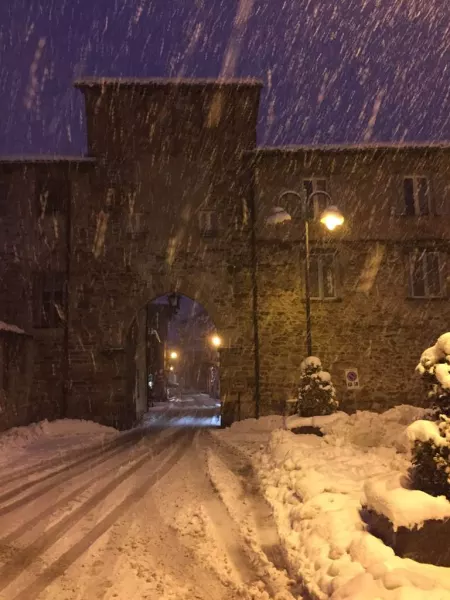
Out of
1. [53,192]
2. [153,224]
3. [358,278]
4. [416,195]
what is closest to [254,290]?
[358,278]

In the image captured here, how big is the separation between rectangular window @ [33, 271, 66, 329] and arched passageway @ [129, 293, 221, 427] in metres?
2.82

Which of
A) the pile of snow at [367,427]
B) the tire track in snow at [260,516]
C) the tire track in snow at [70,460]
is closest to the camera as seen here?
the tire track in snow at [260,516]

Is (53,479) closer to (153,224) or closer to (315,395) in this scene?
(315,395)

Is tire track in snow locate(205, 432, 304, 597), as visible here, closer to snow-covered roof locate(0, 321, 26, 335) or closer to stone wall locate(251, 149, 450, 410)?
stone wall locate(251, 149, 450, 410)

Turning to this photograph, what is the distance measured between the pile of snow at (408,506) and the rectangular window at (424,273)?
15.1m

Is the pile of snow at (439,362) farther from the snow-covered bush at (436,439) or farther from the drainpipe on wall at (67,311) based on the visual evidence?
the drainpipe on wall at (67,311)

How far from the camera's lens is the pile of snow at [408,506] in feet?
13.7

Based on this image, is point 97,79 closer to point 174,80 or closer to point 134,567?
point 174,80

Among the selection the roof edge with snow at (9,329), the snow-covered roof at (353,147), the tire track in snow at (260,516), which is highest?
the snow-covered roof at (353,147)

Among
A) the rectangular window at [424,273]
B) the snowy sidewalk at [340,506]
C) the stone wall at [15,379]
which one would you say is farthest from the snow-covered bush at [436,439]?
the rectangular window at [424,273]

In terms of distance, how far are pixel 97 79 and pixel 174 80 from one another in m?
2.81

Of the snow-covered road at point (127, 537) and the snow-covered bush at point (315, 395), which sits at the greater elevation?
the snow-covered bush at point (315, 395)

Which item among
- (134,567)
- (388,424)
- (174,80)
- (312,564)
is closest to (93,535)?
(134,567)

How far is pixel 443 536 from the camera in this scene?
13.7 ft
